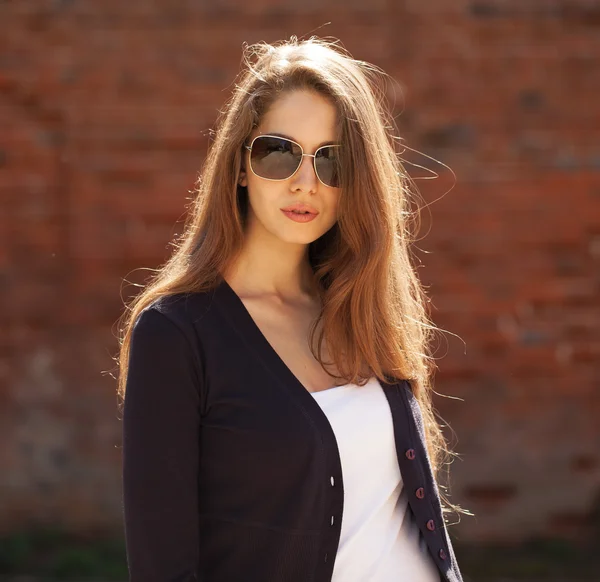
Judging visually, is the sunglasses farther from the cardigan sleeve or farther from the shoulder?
the cardigan sleeve

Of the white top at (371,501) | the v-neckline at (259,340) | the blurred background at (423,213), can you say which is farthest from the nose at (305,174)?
the blurred background at (423,213)

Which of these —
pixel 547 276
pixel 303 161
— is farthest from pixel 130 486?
pixel 547 276

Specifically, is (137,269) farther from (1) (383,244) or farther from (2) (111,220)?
(1) (383,244)

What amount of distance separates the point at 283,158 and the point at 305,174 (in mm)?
61

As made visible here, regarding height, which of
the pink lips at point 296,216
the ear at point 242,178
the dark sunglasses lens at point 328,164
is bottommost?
the pink lips at point 296,216

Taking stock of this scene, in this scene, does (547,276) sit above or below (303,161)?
below

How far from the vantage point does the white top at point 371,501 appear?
216cm

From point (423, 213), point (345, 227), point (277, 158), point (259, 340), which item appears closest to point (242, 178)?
point (277, 158)

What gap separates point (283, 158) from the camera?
2.29 meters

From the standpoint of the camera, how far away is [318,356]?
2.35 metres

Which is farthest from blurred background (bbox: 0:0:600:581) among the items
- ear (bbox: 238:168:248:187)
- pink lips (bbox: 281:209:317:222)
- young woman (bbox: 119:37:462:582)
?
pink lips (bbox: 281:209:317:222)

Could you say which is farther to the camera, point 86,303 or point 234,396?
point 86,303

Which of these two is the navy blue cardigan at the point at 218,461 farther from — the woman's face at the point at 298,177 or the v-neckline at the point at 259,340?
the woman's face at the point at 298,177

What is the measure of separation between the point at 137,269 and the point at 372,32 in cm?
168
